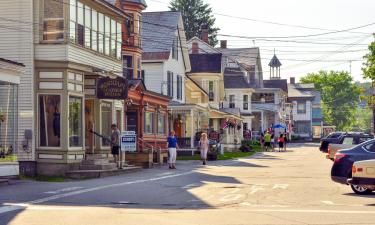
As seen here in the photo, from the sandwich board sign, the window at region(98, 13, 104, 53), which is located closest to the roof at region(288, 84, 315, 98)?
the window at region(98, 13, 104, 53)

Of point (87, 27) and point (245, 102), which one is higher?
point (87, 27)

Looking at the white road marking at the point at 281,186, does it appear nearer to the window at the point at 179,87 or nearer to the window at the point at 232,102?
A: the window at the point at 179,87

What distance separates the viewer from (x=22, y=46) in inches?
1125

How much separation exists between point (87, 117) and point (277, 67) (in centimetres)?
8866

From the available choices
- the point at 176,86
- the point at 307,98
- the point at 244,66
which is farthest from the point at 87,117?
the point at 307,98

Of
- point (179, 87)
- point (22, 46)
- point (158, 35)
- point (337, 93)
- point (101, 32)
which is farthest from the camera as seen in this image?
point (337, 93)

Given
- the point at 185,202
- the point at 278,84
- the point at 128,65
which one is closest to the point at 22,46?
the point at 185,202

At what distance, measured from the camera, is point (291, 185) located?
24203 mm

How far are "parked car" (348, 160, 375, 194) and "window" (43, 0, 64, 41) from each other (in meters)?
13.8

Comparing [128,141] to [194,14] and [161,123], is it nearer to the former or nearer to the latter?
[161,123]

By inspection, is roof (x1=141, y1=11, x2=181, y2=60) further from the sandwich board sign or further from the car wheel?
the car wheel

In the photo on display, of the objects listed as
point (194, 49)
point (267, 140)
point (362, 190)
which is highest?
point (194, 49)

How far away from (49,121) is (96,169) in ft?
8.48

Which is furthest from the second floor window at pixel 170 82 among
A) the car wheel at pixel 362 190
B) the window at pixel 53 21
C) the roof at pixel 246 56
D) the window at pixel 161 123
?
Answer: the roof at pixel 246 56
